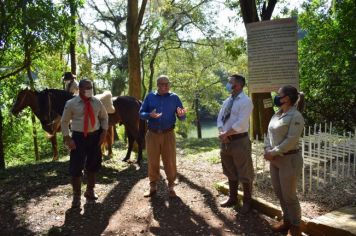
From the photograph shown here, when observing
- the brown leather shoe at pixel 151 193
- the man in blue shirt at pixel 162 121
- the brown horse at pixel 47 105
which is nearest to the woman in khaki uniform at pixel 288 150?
the man in blue shirt at pixel 162 121

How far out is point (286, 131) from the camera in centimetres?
445

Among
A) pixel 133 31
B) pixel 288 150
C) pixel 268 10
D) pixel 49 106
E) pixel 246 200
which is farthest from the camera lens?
pixel 133 31

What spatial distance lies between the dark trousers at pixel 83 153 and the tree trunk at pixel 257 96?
4.71 m

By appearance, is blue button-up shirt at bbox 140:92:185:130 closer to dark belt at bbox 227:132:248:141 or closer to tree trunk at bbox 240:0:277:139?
dark belt at bbox 227:132:248:141

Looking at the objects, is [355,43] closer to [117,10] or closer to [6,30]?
[6,30]

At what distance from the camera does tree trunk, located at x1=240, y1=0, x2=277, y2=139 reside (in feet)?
32.0

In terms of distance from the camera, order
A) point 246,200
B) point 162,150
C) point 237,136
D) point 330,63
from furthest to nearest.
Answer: point 330,63
point 162,150
point 246,200
point 237,136

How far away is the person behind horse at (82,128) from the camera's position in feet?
19.2

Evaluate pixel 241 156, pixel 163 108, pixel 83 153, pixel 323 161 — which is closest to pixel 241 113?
pixel 241 156

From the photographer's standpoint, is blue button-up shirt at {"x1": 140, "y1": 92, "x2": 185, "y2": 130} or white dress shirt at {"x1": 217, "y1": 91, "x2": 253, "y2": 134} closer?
white dress shirt at {"x1": 217, "y1": 91, "x2": 253, "y2": 134}

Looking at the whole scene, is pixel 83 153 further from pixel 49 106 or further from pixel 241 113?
pixel 49 106

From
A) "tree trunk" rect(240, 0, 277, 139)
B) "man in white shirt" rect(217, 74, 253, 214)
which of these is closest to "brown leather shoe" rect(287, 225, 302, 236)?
"man in white shirt" rect(217, 74, 253, 214)

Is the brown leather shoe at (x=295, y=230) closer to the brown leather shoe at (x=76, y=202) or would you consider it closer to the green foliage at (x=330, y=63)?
the brown leather shoe at (x=76, y=202)

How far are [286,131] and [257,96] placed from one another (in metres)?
7.01
